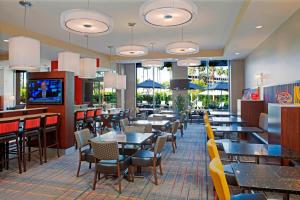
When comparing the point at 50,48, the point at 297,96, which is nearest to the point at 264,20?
the point at 297,96

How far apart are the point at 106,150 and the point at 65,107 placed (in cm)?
305

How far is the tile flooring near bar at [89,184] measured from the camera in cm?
366

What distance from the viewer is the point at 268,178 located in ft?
7.06

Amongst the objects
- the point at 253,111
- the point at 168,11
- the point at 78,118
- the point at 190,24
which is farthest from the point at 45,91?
the point at 253,111

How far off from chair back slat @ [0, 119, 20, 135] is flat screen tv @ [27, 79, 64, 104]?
5.64 ft

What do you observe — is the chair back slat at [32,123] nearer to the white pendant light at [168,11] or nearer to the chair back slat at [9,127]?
the chair back slat at [9,127]

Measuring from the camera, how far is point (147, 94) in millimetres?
14484

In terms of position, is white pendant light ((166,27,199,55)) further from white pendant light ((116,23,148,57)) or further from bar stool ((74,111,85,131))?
bar stool ((74,111,85,131))

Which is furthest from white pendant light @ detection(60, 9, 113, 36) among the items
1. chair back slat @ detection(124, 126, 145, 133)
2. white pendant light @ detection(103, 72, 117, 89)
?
white pendant light @ detection(103, 72, 117, 89)

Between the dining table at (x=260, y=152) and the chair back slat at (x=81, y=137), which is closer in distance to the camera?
the dining table at (x=260, y=152)

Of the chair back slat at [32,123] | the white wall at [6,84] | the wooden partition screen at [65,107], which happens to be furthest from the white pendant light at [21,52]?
the white wall at [6,84]

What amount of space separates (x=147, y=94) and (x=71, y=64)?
319 inches

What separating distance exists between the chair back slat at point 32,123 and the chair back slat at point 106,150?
2.07 m

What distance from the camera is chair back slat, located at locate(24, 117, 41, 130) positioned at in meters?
4.85
